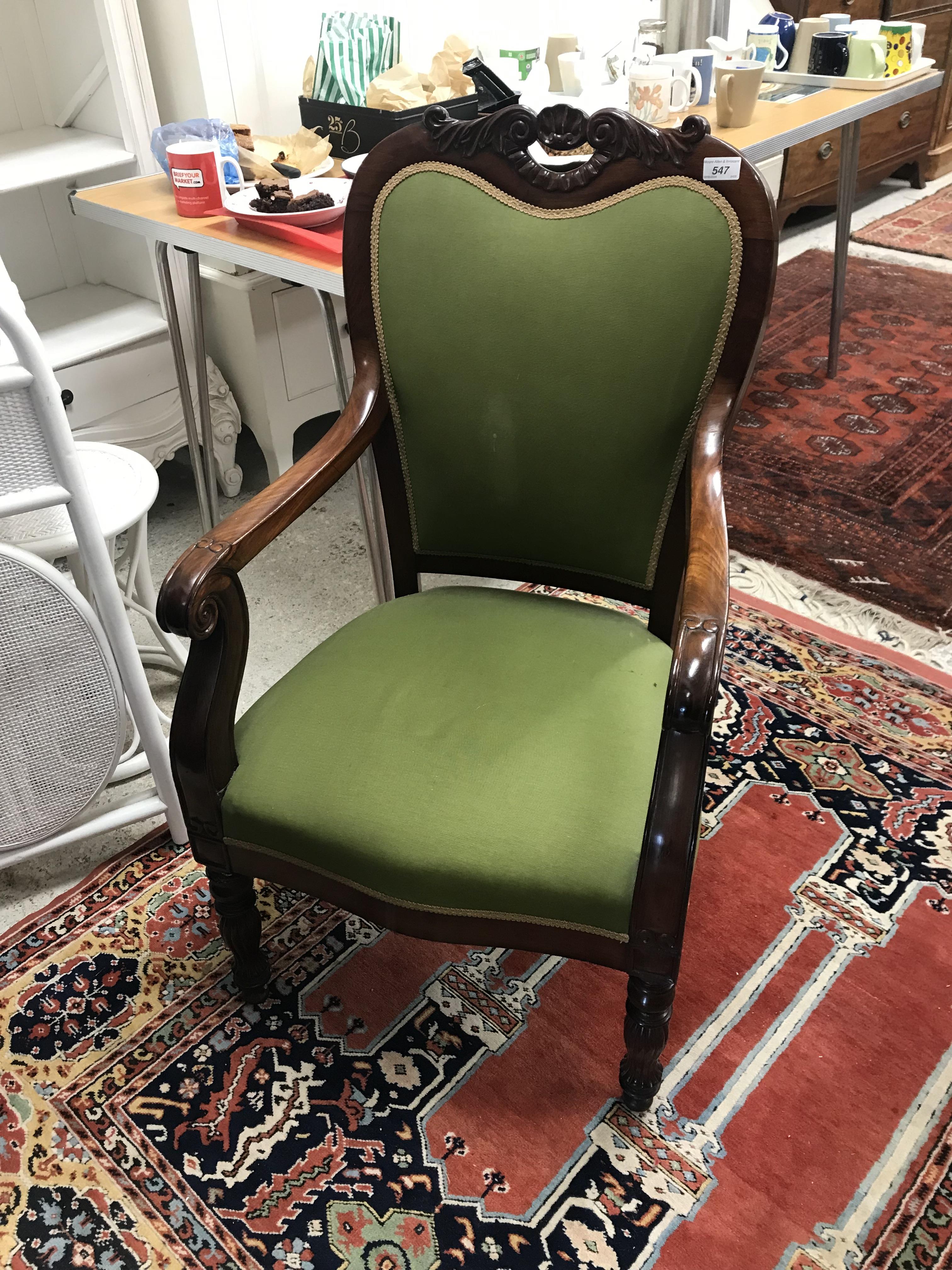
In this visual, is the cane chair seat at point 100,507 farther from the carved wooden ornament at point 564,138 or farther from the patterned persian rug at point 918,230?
the patterned persian rug at point 918,230

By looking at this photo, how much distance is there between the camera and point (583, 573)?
1.36 meters

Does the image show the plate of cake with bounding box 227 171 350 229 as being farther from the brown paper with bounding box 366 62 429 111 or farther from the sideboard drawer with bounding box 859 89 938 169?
the sideboard drawer with bounding box 859 89 938 169

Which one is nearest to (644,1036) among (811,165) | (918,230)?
(811,165)

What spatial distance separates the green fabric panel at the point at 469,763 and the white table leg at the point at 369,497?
355 millimetres

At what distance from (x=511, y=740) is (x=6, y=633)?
2.16 feet

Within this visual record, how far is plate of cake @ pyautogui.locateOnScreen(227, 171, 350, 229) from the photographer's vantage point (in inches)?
65.0

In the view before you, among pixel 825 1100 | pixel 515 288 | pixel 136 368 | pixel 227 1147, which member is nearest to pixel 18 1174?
pixel 227 1147

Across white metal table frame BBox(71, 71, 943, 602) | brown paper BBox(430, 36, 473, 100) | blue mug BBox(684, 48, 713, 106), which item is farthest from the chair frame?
blue mug BBox(684, 48, 713, 106)

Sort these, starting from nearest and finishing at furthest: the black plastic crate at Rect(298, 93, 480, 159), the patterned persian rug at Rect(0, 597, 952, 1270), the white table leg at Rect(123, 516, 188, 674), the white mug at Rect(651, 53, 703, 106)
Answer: the patterned persian rug at Rect(0, 597, 952, 1270) < the white table leg at Rect(123, 516, 188, 674) < the black plastic crate at Rect(298, 93, 480, 159) < the white mug at Rect(651, 53, 703, 106)

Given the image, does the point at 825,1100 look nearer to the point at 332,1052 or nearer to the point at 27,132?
the point at 332,1052

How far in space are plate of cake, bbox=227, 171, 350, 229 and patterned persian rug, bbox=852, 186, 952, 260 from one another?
8.42ft

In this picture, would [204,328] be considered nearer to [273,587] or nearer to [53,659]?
[273,587]

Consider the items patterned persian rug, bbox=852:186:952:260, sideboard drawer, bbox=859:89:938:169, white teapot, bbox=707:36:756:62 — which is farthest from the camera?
sideboard drawer, bbox=859:89:938:169

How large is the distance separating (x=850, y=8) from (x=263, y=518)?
3325 millimetres
